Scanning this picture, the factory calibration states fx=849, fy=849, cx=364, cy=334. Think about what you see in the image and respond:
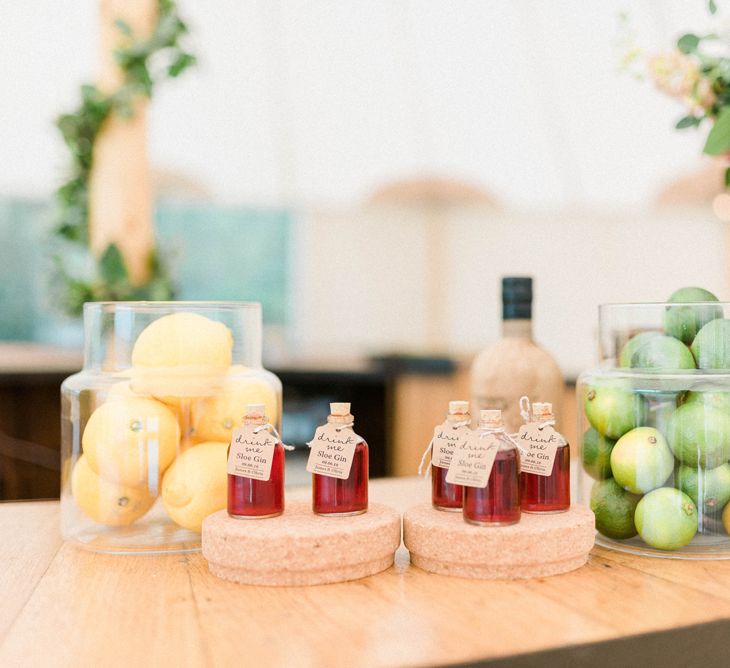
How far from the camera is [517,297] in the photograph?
1222mm

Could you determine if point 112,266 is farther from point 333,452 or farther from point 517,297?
point 333,452

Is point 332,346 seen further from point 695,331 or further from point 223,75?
point 695,331

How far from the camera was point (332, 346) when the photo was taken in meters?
6.68

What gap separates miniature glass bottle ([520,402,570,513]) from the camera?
91cm

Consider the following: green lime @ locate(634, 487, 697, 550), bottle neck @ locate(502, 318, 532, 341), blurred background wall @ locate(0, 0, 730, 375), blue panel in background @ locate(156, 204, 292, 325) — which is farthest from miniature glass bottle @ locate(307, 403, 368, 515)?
blue panel in background @ locate(156, 204, 292, 325)

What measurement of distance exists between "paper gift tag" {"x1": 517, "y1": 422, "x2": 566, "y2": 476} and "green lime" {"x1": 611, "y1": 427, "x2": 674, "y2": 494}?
0.24ft

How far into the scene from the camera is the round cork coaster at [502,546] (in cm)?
83

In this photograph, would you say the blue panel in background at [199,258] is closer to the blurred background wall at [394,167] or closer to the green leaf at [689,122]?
the blurred background wall at [394,167]

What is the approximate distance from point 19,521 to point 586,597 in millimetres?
767

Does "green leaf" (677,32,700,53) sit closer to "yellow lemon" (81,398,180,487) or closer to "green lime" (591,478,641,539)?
"green lime" (591,478,641,539)

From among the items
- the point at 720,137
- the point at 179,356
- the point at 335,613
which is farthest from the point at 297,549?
the point at 720,137

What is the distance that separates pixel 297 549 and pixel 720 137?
2.31 feet

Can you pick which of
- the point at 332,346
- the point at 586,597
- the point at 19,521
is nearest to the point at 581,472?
the point at 586,597

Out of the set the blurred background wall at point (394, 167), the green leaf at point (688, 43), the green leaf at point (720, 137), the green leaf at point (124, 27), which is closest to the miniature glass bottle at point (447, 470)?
the green leaf at point (720, 137)
